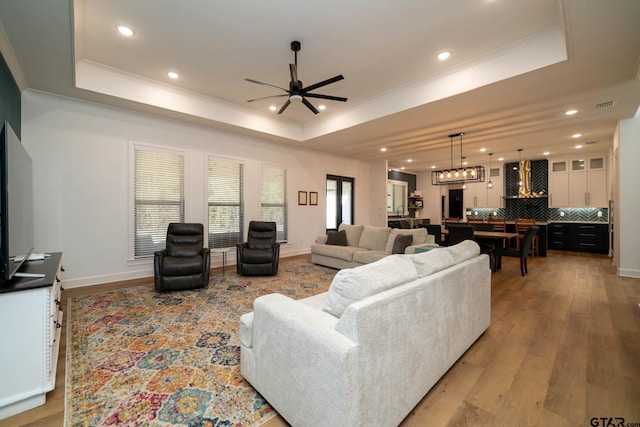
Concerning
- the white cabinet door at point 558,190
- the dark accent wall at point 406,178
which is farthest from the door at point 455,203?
the white cabinet door at point 558,190

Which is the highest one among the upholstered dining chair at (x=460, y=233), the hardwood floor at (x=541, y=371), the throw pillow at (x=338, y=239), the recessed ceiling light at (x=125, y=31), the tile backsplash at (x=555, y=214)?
the recessed ceiling light at (x=125, y=31)

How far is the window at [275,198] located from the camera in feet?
20.4

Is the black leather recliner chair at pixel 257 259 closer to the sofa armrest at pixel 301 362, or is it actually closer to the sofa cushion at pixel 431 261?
the sofa armrest at pixel 301 362

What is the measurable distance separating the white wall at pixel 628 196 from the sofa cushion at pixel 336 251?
476cm

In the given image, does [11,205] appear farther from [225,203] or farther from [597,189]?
[597,189]

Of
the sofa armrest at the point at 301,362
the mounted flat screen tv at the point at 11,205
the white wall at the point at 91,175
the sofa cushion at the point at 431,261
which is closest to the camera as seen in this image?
the sofa armrest at the point at 301,362

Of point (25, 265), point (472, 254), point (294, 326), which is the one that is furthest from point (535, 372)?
point (25, 265)

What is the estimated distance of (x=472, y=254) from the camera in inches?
99.9

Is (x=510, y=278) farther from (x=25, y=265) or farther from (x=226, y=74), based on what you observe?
(x=25, y=265)

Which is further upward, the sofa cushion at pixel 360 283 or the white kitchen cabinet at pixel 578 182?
the white kitchen cabinet at pixel 578 182

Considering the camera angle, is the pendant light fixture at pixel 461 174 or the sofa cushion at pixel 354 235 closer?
the pendant light fixture at pixel 461 174

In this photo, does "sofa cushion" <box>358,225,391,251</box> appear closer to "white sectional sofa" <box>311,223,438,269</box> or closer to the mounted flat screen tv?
"white sectional sofa" <box>311,223,438,269</box>

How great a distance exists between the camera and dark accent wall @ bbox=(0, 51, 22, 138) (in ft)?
9.32

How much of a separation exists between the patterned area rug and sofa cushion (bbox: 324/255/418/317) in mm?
852
